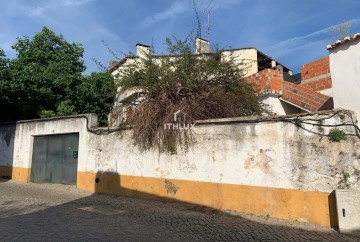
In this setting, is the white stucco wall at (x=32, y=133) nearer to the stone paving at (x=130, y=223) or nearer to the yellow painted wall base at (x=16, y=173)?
the yellow painted wall base at (x=16, y=173)

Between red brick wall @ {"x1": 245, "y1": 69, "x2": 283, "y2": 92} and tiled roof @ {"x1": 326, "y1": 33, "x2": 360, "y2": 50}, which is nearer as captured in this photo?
tiled roof @ {"x1": 326, "y1": 33, "x2": 360, "y2": 50}

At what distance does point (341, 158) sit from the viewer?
6.80m

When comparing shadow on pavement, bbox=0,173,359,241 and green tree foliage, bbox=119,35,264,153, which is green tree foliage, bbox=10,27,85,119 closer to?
green tree foliage, bbox=119,35,264,153

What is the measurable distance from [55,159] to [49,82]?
504 cm

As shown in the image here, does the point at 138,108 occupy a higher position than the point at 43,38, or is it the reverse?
the point at 43,38

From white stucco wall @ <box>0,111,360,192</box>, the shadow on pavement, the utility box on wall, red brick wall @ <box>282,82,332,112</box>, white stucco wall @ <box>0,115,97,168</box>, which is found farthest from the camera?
white stucco wall @ <box>0,115,97,168</box>

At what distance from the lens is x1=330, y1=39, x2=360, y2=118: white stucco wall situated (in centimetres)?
733

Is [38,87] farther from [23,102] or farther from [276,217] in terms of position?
[276,217]

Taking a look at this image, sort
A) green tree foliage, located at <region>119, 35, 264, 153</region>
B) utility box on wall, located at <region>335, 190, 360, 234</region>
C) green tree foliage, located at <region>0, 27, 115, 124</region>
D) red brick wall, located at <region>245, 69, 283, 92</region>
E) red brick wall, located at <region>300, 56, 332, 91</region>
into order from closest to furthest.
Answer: utility box on wall, located at <region>335, 190, 360, 234</region>
green tree foliage, located at <region>119, 35, 264, 153</region>
red brick wall, located at <region>245, 69, 283, 92</region>
red brick wall, located at <region>300, 56, 332, 91</region>
green tree foliage, located at <region>0, 27, 115, 124</region>

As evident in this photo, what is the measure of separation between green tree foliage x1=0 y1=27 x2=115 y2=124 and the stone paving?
22.1 feet

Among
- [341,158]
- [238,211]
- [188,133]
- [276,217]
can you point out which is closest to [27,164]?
[188,133]

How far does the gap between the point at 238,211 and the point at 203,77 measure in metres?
4.58

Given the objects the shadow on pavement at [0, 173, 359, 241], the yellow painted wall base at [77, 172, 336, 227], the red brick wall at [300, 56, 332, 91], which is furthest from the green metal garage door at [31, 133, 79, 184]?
the red brick wall at [300, 56, 332, 91]

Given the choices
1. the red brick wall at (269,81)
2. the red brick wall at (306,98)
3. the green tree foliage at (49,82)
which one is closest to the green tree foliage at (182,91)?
the red brick wall at (269,81)
